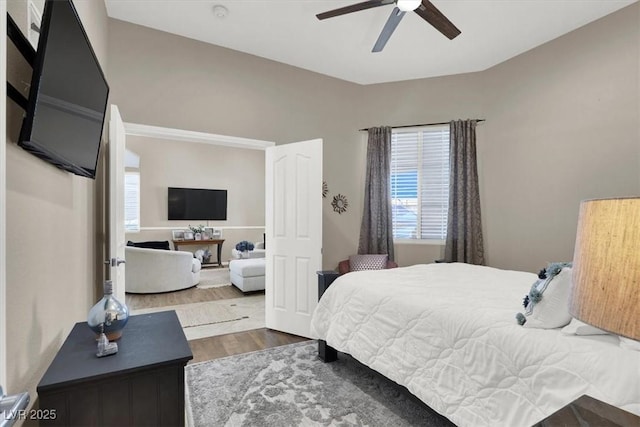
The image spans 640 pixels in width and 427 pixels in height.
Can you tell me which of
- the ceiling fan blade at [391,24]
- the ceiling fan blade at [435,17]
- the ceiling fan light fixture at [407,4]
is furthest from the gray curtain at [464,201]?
the ceiling fan light fixture at [407,4]

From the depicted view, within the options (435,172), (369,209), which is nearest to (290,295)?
(369,209)

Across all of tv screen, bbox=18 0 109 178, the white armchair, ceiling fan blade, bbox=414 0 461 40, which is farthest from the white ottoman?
ceiling fan blade, bbox=414 0 461 40

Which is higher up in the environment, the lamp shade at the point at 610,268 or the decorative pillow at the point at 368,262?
the lamp shade at the point at 610,268

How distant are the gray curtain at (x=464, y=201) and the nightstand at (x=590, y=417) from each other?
2.99m

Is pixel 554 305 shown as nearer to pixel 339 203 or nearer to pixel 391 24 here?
pixel 391 24

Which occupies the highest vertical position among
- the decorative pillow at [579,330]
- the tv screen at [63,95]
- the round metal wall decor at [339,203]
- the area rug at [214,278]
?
the tv screen at [63,95]

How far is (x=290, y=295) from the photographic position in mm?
3396

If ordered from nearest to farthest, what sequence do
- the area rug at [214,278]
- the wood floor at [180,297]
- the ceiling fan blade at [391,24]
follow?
the ceiling fan blade at [391,24] → the wood floor at [180,297] → the area rug at [214,278]

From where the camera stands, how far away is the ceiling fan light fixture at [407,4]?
214 cm

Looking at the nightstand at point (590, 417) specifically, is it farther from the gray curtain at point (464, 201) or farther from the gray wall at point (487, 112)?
the gray curtain at point (464, 201)

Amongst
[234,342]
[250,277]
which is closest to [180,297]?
[250,277]

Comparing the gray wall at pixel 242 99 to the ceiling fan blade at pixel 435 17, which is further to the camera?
the gray wall at pixel 242 99

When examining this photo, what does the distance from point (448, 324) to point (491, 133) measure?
3.01 metres

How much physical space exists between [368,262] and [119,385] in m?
3.03
